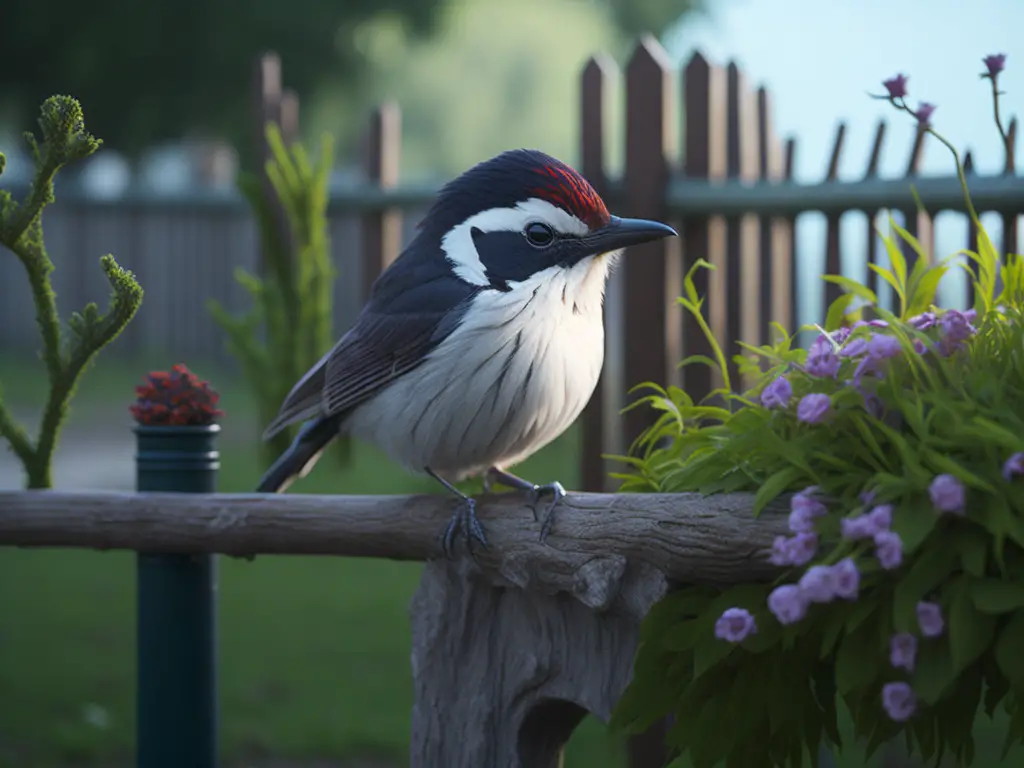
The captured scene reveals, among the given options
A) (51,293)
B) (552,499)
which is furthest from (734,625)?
(51,293)

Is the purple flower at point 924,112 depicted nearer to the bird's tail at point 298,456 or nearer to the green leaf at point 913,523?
the green leaf at point 913,523

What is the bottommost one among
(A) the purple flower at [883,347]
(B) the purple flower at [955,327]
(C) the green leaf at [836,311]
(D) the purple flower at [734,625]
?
(D) the purple flower at [734,625]

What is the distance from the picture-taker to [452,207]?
278 cm

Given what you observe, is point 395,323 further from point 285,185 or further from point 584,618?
point 285,185

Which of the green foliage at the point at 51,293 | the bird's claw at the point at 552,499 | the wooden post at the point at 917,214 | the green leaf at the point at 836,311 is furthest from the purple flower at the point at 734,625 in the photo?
the wooden post at the point at 917,214

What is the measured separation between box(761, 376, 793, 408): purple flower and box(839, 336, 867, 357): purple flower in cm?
11

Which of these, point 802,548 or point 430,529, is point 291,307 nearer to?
point 430,529

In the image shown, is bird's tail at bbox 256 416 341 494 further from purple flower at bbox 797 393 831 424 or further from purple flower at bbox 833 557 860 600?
purple flower at bbox 833 557 860 600

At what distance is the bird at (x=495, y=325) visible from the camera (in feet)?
8.55

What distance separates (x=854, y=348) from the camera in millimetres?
2180

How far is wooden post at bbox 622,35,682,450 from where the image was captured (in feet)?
13.9

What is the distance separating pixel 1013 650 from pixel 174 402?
2.15 m

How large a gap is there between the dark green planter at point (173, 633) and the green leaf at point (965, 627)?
1927mm

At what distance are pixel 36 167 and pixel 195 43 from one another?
1561cm
